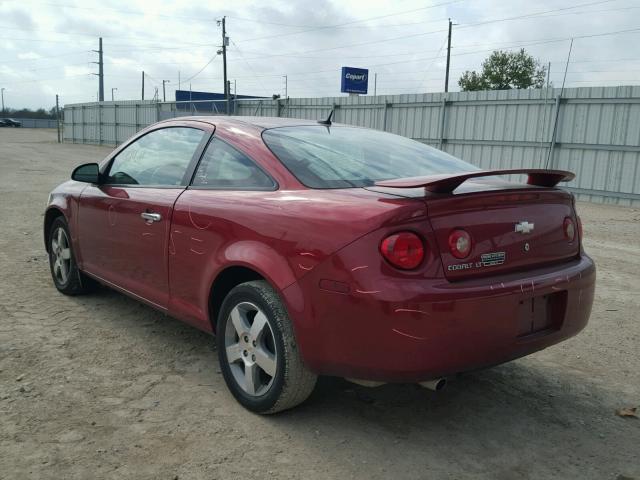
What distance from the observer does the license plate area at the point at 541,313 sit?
2.68m

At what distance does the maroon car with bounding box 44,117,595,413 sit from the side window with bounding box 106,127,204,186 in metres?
0.02

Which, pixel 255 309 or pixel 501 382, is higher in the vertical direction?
pixel 255 309

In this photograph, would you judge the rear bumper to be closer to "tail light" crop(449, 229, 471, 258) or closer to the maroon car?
the maroon car

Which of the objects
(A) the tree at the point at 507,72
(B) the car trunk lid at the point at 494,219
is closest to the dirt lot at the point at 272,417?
(B) the car trunk lid at the point at 494,219

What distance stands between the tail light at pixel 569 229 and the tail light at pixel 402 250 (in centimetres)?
98

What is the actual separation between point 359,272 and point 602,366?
Answer: 217cm

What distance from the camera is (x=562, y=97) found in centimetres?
1485

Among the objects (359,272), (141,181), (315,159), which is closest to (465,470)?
(359,272)

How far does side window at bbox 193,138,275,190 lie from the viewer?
3147 mm

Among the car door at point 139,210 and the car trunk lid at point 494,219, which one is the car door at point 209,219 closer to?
the car door at point 139,210

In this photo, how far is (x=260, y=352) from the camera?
2947mm

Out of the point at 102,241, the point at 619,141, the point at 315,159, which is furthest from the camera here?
the point at 619,141

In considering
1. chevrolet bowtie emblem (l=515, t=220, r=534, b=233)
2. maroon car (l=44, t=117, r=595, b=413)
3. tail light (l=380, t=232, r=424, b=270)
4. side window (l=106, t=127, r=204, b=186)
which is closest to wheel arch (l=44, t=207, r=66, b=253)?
side window (l=106, t=127, r=204, b=186)

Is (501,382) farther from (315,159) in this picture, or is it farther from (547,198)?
(315,159)
